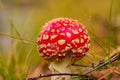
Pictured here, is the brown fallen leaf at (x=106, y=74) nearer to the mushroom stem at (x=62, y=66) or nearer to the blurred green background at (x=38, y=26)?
the mushroom stem at (x=62, y=66)

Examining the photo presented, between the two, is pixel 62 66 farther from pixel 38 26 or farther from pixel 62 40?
pixel 38 26

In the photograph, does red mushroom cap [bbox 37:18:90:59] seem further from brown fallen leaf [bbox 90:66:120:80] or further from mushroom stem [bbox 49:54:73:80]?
brown fallen leaf [bbox 90:66:120:80]

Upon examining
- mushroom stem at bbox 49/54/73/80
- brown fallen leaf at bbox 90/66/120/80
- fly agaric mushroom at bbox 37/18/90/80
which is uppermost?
fly agaric mushroom at bbox 37/18/90/80

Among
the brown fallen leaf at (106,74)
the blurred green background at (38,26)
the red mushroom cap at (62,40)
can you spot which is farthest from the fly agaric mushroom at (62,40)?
the blurred green background at (38,26)

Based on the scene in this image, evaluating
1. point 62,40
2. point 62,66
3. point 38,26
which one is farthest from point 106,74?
point 38,26

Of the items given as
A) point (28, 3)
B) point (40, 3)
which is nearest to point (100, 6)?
point (40, 3)

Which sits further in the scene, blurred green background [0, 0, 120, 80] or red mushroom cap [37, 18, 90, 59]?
blurred green background [0, 0, 120, 80]

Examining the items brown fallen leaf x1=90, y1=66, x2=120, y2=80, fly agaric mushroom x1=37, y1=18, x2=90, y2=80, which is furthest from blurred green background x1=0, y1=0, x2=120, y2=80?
fly agaric mushroom x1=37, y1=18, x2=90, y2=80

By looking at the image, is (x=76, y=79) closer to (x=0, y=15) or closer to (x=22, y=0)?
(x=0, y=15)
